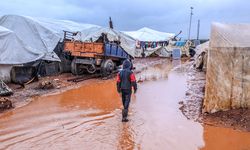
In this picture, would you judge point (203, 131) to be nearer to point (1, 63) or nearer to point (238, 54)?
point (238, 54)

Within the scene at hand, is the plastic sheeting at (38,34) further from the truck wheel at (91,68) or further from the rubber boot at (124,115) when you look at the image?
the rubber boot at (124,115)

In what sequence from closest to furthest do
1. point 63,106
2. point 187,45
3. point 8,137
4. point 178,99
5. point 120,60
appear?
1. point 8,137
2. point 63,106
3. point 178,99
4. point 120,60
5. point 187,45

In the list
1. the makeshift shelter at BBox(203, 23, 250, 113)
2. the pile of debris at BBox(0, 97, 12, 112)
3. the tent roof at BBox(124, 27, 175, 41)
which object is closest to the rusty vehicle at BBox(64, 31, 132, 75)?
the pile of debris at BBox(0, 97, 12, 112)

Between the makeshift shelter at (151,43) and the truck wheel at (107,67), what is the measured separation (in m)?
16.6

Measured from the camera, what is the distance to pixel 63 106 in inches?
400

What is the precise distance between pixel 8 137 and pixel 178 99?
6.48 metres

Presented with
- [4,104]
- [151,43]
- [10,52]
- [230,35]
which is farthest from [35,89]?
[151,43]

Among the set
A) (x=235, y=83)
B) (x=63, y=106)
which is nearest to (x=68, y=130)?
(x=63, y=106)

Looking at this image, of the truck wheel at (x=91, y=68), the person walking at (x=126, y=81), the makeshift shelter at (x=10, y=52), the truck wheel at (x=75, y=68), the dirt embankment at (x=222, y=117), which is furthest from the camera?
the truck wheel at (x=75, y=68)

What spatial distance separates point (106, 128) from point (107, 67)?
30.2 feet

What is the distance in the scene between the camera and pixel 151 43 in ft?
124

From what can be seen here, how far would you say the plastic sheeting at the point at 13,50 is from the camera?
557 inches

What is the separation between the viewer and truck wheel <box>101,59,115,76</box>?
16.5 m

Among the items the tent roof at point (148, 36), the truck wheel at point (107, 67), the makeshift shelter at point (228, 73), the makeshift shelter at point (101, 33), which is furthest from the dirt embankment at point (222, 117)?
the tent roof at point (148, 36)
